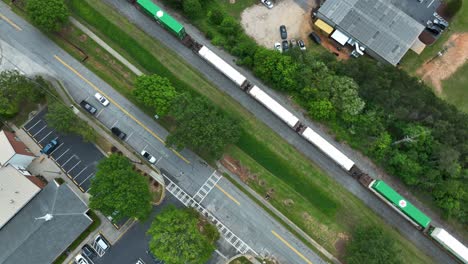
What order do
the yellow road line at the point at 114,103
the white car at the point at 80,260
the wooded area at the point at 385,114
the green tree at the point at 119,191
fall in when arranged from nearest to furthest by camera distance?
the green tree at the point at 119,191 < the white car at the point at 80,260 < the wooded area at the point at 385,114 < the yellow road line at the point at 114,103

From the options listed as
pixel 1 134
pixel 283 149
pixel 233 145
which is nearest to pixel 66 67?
pixel 1 134

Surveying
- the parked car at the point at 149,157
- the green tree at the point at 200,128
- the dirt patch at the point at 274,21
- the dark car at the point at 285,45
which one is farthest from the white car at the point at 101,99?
the dark car at the point at 285,45

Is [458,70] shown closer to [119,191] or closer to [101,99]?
[119,191]

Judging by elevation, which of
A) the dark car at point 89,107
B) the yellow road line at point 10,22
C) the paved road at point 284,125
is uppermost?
the paved road at point 284,125

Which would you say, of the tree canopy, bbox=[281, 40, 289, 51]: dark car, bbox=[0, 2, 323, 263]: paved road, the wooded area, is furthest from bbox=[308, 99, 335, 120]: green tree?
the tree canopy

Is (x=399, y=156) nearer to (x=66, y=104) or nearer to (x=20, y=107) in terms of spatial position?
(x=66, y=104)

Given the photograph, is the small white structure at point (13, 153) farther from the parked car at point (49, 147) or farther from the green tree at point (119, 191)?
the green tree at point (119, 191)

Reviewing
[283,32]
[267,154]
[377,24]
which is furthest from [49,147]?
[377,24]
